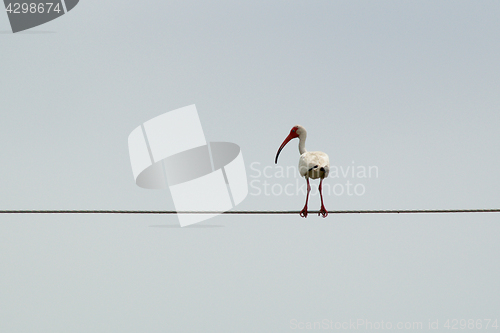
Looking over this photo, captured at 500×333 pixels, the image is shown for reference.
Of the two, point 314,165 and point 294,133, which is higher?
point 294,133

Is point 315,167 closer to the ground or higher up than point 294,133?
closer to the ground

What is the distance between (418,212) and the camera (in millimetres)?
9047

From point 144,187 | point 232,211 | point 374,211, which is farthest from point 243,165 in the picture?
point 374,211

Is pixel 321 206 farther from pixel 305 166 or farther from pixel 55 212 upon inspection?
pixel 55 212

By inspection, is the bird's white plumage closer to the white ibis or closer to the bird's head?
the white ibis

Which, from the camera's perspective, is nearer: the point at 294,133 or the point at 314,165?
the point at 314,165

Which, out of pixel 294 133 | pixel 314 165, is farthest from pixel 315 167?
pixel 294 133

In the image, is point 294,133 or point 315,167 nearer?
point 315,167

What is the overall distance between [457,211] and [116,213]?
6779 mm

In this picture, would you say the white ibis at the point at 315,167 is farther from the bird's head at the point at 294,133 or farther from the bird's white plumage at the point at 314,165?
the bird's head at the point at 294,133

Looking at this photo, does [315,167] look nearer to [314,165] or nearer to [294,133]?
[314,165]

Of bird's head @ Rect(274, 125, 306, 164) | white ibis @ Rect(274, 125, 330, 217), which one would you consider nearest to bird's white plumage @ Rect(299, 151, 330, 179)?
white ibis @ Rect(274, 125, 330, 217)

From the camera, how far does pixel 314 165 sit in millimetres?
10688

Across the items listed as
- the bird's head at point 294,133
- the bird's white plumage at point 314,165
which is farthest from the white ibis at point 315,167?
the bird's head at point 294,133
